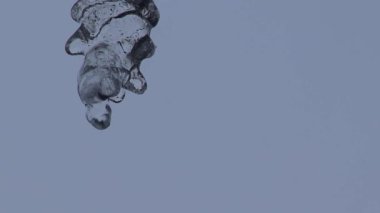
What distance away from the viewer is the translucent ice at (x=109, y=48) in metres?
2.08

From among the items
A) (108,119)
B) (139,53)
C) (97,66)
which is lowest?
(108,119)

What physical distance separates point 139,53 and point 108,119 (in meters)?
0.33

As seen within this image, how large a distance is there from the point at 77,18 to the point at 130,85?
291 millimetres

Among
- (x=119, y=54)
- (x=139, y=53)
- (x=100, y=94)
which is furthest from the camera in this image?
(x=139, y=53)

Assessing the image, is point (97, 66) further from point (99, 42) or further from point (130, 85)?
point (130, 85)

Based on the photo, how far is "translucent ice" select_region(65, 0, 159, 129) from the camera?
208 centimetres

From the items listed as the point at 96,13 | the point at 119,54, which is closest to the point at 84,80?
the point at 119,54

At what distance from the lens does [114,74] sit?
7.02 feet

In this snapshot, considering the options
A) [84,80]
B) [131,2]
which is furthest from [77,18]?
[84,80]

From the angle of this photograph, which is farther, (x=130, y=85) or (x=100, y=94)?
(x=130, y=85)

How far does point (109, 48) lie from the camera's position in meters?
2.23

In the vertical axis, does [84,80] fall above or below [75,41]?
below

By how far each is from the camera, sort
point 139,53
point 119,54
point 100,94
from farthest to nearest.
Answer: point 139,53 → point 119,54 → point 100,94

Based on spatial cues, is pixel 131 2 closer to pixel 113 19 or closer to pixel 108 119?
pixel 113 19
